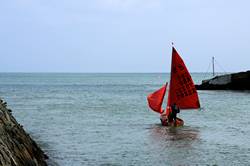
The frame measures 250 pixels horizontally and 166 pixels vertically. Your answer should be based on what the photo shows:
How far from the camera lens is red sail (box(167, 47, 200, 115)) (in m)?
30.8

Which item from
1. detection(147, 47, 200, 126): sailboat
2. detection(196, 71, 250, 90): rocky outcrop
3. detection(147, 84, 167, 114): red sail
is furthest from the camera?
detection(196, 71, 250, 90): rocky outcrop

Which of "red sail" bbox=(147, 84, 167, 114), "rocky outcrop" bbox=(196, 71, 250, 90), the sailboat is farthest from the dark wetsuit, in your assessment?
"rocky outcrop" bbox=(196, 71, 250, 90)

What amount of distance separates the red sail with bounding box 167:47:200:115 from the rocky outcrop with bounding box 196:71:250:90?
51136 mm

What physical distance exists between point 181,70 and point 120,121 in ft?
22.9

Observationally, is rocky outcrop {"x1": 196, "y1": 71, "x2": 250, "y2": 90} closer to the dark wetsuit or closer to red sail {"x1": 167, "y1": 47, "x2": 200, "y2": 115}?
red sail {"x1": 167, "y1": 47, "x2": 200, "y2": 115}

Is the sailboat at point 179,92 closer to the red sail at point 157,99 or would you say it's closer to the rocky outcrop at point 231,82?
the red sail at point 157,99

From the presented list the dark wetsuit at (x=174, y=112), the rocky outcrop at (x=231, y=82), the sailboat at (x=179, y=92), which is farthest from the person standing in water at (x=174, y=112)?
the rocky outcrop at (x=231, y=82)

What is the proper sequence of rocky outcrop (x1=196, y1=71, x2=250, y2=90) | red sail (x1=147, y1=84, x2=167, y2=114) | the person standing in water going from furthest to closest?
rocky outcrop (x1=196, y1=71, x2=250, y2=90) < red sail (x1=147, y1=84, x2=167, y2=114) < the person standing in water

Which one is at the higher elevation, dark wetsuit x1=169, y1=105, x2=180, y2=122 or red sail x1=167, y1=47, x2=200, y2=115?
red sail x1=167, y1=47, x2=200, y2=115

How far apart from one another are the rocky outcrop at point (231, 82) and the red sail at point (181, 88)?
51136 mm

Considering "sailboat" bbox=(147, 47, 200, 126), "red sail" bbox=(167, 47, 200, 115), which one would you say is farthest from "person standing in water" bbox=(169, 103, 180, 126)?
"red sail" bbox=(167, 47, 200, 115)

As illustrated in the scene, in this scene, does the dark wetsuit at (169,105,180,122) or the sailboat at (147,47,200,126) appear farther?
the sailboat at (147,47,200,126)

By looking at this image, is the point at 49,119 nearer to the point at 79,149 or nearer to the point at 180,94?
the point at 180,94

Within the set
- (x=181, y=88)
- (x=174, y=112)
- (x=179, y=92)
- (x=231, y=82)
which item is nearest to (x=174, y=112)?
(x=174, y=112)
